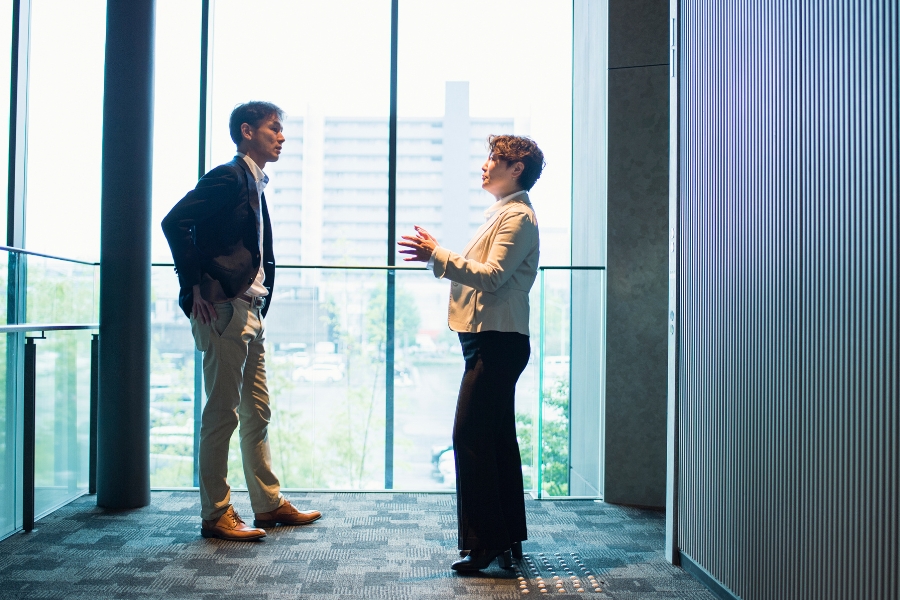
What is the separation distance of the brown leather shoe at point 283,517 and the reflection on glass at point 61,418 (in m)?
0.86

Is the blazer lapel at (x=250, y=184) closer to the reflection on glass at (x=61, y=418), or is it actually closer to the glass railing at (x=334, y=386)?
the glass railing at (x=334, y=386)

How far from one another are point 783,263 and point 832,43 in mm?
497

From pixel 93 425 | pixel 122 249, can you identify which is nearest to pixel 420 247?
pixel 122 249

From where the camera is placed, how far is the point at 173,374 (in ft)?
11.5

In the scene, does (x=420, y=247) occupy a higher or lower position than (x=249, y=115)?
lower

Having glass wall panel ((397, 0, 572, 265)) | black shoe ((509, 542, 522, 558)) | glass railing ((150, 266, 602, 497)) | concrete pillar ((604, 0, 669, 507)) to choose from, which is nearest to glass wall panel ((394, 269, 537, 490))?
glass railing ((150, 266, 602, 497))

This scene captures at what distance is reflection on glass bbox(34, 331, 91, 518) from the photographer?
2.88m

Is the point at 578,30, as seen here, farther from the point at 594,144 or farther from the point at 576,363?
the point at 576,363

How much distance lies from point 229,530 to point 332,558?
440 mm

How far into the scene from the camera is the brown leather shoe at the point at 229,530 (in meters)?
2.63

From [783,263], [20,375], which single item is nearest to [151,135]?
[20,375]

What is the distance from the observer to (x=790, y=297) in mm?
1733

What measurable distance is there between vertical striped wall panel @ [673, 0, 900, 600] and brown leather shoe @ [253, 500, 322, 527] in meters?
1.40

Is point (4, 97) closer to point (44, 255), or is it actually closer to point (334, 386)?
point (44, 255)
